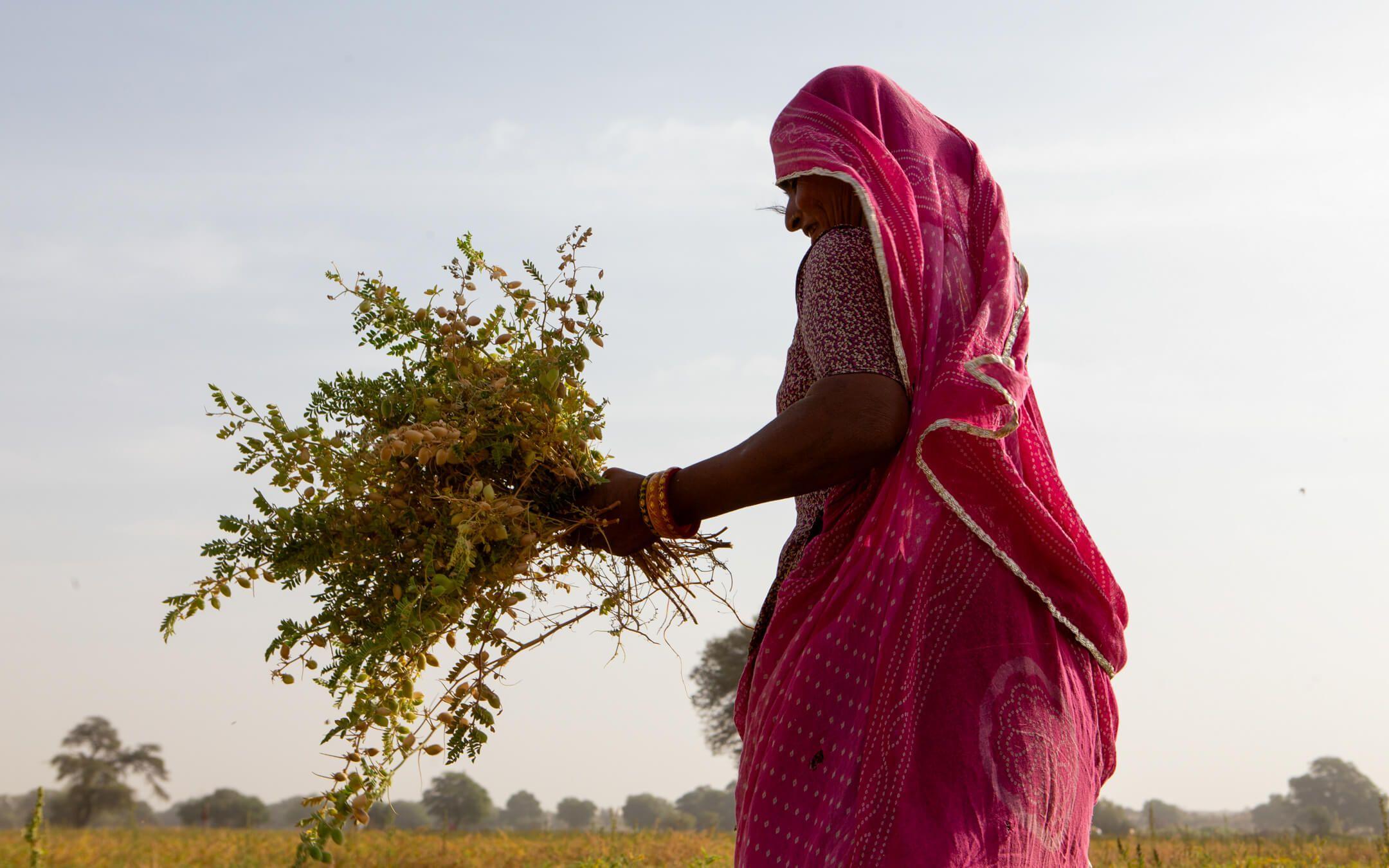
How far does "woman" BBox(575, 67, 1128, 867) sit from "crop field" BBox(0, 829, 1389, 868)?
4.92 m

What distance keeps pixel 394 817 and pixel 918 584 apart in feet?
6.51

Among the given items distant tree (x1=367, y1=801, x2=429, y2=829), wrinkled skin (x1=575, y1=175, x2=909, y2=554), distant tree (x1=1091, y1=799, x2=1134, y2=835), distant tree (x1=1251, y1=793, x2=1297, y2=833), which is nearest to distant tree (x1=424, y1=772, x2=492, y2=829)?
distant tree (x1=367, y1=801, x2=429, y2=829)

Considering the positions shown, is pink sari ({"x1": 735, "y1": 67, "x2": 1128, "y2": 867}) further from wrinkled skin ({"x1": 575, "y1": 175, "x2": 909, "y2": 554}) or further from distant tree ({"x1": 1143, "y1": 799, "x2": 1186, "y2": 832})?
distant tree ({"x1": 1143, "y1": 799, "x2": 1186, "y2": 832})

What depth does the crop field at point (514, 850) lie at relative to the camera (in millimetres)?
8031

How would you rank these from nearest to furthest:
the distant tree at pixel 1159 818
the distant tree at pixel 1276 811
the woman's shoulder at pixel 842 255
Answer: the woman's shoulder at pixel 842 255 → the distant tree at pixel 1159 818 → the distant tree at pixel 1276 811

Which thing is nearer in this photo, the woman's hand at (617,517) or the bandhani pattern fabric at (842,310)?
the bandhani pattern fabric at (842,310)

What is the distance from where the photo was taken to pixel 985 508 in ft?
7.02

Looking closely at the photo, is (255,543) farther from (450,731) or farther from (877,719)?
(877,719)

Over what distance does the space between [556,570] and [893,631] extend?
0.97m

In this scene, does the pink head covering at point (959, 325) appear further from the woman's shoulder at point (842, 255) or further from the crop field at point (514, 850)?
the crop field at point (514, 850)

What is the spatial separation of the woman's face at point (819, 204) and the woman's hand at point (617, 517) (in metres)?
0.70

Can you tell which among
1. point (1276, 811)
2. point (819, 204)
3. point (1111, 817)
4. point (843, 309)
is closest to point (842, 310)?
point (843, 309)

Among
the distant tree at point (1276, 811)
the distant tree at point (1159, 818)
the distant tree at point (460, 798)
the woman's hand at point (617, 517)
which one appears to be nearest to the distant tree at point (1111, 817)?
the distant tree at point (1159, 818)

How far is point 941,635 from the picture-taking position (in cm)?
211
